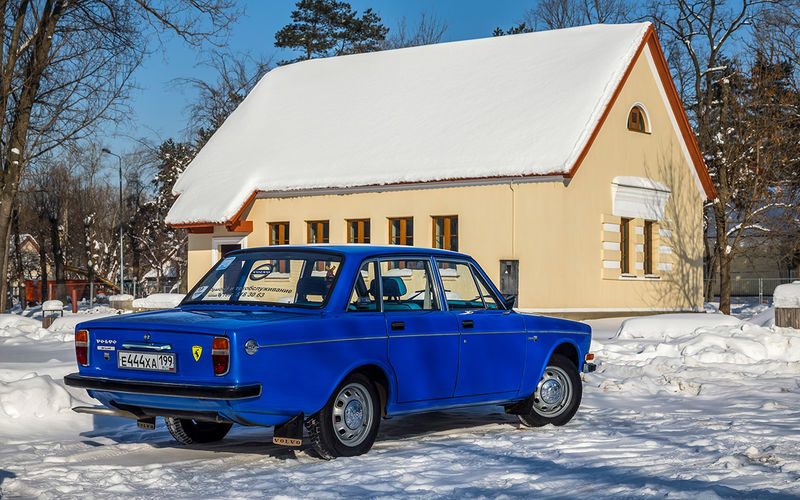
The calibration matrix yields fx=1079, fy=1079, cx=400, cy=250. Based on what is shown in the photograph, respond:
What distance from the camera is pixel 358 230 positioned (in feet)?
98.1

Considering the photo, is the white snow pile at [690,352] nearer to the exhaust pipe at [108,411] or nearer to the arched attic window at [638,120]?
the exhaust pipe at [108,411]

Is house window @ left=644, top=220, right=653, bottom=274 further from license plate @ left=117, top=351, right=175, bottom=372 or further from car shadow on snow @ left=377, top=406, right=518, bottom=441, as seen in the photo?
license plate @ left=117, top=351, right=175, bottom=372

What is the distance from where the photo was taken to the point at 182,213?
31.5 metres

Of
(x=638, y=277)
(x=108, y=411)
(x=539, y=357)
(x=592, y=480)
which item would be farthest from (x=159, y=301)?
(x=592, y=480)

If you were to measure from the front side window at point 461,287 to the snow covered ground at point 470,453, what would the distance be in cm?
113

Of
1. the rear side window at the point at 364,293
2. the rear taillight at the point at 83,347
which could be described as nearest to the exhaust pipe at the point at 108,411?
the rear taillight at the point at 83,347

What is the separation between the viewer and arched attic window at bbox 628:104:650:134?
29781mm

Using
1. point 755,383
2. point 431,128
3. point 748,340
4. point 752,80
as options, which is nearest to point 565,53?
point 431,128

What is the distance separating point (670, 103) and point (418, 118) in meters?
7.36

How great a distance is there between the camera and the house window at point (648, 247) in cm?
2983

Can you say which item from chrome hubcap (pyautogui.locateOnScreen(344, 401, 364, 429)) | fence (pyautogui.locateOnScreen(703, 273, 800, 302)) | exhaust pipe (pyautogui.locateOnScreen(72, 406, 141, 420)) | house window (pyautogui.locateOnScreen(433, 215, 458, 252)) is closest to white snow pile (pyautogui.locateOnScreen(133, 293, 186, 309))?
house window (pyautogui.locateOnScreen(433, 215, 458, 252))

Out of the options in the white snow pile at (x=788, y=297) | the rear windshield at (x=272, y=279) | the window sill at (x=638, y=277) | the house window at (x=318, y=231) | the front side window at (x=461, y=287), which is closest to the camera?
the rear windshield at (x=272, y=279)

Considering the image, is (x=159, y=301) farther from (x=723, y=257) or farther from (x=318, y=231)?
(x=723, y=257)

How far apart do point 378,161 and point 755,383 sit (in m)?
17.1
